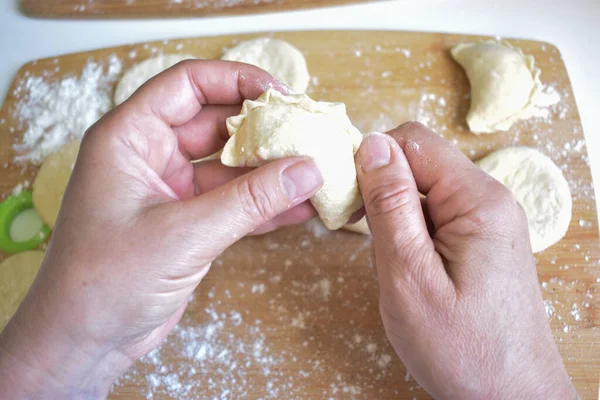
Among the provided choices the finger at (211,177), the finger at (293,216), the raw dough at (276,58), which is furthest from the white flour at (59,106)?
the finger at (293,216)

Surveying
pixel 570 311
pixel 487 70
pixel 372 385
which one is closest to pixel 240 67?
Result: pixel 487 70

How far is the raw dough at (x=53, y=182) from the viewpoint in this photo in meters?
1.64

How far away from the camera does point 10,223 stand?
5.65 feet

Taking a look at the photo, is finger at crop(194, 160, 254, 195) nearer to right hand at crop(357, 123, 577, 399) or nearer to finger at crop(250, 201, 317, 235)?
finger at crop(250, 201, 317, 235)

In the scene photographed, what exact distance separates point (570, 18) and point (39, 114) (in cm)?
229

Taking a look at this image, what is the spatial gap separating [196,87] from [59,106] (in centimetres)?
84

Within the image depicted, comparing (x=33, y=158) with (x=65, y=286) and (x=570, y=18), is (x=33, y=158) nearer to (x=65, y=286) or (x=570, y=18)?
→ (x=65, y=286)

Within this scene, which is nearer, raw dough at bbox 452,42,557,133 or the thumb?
the thumb

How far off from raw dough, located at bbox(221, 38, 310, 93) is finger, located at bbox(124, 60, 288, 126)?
0.38 m

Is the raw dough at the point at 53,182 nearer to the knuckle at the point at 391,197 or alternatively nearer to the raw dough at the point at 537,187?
the knuckle at the point at 391,197

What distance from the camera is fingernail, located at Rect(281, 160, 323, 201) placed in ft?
3.36

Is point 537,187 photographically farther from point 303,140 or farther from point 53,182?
point 53,182

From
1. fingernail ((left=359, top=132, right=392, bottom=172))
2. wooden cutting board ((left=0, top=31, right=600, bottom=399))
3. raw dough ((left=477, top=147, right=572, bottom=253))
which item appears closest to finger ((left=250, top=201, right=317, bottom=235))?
wooden cutting board ((left=0, top=31, right=600, bottom=399))

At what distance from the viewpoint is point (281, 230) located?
63.0 inches
